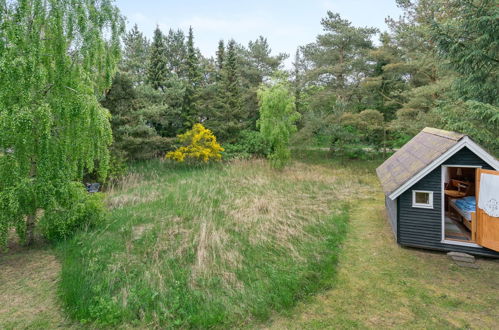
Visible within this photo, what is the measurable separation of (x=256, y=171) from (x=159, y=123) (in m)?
10.1

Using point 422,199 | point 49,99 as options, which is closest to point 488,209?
point 422,199

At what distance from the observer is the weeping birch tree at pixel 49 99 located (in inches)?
229

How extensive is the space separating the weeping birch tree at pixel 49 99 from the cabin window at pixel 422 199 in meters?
8.79

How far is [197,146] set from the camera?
59.9ft

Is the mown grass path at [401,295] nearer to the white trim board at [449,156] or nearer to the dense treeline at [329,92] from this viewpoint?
the white trim board at [449,156]

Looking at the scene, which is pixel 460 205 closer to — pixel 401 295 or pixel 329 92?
pixel 401 295

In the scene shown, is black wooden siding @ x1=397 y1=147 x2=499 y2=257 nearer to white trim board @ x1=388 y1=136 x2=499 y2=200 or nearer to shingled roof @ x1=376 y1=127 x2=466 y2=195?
white trim board @ x1=388 y1=136 x2=499 y2=200

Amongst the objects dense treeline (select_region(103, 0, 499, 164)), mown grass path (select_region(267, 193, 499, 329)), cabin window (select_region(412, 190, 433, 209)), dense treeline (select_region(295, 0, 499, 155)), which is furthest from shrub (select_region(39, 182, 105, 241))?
dense treeline (select_region(295, 0, 499, 155))

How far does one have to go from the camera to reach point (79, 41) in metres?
6.74

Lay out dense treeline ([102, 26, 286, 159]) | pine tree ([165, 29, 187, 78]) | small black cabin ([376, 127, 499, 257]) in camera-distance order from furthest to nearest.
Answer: pine tree ([165, 29, 187, 78]), dense treeline ([102, 26, 286, 159]), small black cabin ([376, 127, 499, 257])

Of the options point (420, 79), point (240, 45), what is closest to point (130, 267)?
point (420, 79)

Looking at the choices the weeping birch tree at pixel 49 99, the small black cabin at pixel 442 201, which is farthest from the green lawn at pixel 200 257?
the small black cabin at pixel 442 201

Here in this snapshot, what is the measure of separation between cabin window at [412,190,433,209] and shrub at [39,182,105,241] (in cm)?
924

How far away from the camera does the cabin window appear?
289 inches
